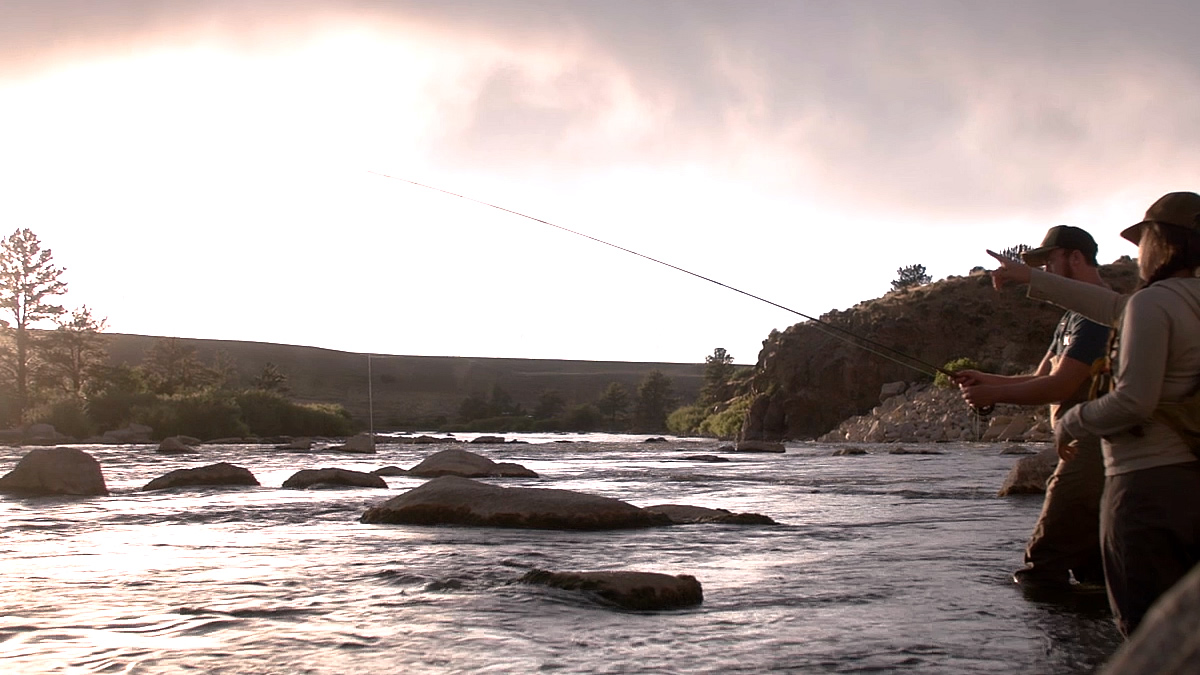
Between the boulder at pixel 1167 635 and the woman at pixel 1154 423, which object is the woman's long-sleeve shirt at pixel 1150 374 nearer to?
the woman at pixel 1154 423

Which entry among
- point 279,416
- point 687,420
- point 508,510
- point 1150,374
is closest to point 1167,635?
point 1150,374

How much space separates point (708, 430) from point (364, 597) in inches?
3097

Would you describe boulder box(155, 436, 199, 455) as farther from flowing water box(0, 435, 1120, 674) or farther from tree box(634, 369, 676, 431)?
tree box(634, 369, 676, 431)

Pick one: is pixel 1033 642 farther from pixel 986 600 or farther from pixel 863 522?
pixel 863 522

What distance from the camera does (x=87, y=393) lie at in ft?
182

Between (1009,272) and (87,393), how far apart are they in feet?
191

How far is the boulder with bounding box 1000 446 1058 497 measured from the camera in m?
13.7

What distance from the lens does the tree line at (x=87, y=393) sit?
53000 millimetres

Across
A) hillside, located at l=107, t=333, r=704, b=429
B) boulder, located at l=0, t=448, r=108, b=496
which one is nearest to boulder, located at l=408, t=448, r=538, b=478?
boulder, located at l=0, t=448, r=108, b=496

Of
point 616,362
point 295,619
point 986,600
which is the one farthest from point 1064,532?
point 616,362

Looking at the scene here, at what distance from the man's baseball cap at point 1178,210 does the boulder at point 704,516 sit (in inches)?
314

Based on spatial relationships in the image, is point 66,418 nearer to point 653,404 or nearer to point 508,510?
point 508,510

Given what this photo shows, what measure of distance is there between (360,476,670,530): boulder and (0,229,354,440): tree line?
144 feet

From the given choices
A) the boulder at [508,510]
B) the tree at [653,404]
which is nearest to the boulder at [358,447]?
the boulder at [508,510]
